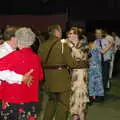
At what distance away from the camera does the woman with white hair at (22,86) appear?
4777mm

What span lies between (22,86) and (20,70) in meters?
0.16

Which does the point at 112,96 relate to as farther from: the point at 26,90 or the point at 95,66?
the point at 26,90

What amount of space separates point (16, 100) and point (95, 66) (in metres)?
5.34

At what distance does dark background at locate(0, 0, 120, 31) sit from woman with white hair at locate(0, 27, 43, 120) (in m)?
27.4

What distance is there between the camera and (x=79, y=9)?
33250mm

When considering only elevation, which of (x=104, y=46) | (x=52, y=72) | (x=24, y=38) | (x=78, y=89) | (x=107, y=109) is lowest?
(x=107, y=109)

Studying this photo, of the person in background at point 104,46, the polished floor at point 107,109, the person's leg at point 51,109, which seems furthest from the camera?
the person in background at point 104,46

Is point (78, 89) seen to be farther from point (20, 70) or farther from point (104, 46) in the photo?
point (104, 46)

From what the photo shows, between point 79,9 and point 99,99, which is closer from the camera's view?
point 99,99

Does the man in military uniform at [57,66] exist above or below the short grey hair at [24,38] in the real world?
below

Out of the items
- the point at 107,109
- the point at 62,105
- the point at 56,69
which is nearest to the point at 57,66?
the point at 56,69

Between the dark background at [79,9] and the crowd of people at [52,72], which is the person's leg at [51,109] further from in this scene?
the dark background at [79,9]

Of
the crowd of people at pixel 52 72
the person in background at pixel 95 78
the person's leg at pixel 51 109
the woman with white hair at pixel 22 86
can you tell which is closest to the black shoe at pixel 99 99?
the crowd of people at pixel 52 72

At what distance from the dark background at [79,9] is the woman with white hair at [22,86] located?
27387 mm
